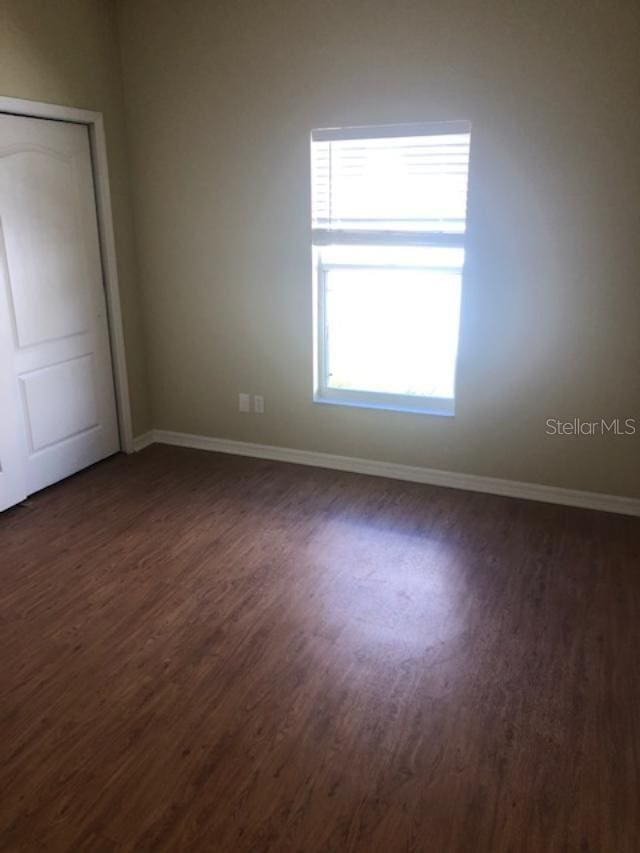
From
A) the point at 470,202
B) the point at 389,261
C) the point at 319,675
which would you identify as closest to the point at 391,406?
the point at 389,261

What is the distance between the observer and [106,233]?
4.16 meters

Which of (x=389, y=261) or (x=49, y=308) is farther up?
(x=389, y=261)

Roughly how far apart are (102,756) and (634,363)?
302cm

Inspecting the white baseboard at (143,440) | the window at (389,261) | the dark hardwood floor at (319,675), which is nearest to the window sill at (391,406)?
the window at (389,261)

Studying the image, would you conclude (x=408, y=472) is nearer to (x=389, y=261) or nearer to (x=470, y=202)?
(x=389, y=261)

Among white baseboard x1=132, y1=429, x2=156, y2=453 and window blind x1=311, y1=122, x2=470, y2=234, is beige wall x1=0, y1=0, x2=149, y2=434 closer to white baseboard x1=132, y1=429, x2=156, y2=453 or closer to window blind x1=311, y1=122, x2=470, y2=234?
white baseboard x1=132, y1=429, x2=156, y2=453

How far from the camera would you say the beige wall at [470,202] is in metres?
3.25

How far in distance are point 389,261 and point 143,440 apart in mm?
2135

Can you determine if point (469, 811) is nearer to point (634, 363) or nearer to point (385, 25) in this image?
point (634, 363)

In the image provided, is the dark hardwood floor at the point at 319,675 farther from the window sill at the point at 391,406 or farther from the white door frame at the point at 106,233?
the white door frame at the point at 106,233

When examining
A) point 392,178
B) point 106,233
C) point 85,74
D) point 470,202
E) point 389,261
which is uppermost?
point 85,74

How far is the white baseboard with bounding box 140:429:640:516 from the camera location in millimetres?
3703

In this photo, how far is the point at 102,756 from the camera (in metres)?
2.08

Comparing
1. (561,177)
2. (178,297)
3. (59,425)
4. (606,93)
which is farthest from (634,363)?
(59,425)
